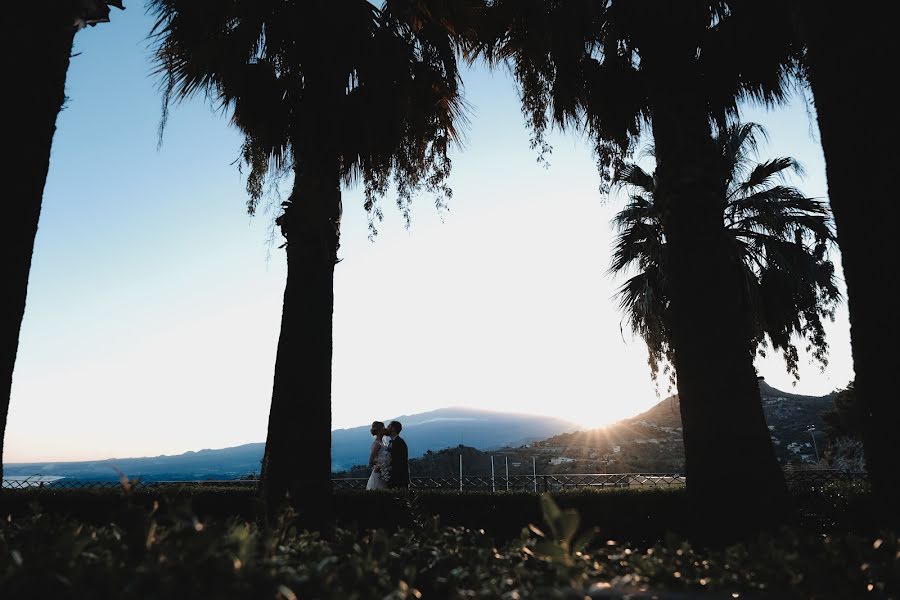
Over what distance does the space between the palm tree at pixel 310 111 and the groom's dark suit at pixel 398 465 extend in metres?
3.31

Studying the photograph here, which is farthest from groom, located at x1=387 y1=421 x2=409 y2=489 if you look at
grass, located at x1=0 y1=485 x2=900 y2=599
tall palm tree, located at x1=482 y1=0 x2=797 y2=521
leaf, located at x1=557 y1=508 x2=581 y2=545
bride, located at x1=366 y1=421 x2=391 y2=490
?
leaf, located at x1=557 y1=508 x2=581 y2=545

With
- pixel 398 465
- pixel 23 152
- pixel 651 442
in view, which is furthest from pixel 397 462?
pixel 651 442

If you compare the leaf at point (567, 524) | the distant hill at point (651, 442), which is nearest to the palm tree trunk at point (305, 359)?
the leaf at point (567, 524)

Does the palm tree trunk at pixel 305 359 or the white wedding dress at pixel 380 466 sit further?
the white wedding dress at pixel 380 466

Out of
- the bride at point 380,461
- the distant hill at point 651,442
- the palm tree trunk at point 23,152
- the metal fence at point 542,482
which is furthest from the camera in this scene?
the distant hill at point 651,442

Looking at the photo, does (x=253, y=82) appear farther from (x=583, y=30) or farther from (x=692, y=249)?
(x=692, y=249)

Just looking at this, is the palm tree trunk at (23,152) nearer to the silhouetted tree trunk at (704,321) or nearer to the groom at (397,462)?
the silhouetted tree trunk at (704,321)

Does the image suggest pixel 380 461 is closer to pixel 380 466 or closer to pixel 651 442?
pixel 380 466

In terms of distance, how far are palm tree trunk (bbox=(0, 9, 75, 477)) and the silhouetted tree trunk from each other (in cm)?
501

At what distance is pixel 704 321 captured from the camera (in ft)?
17.9

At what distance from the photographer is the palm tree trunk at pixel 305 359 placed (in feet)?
20.6

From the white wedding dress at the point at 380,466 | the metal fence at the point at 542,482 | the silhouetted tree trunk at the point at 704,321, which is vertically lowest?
the metal fence at the point at 542,482

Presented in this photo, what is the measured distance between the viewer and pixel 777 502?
16.1 ft

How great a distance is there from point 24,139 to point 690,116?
5631 millimetres
